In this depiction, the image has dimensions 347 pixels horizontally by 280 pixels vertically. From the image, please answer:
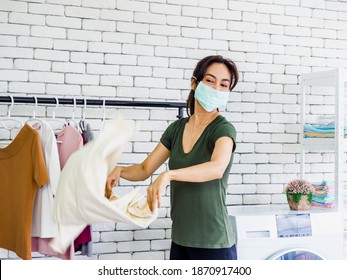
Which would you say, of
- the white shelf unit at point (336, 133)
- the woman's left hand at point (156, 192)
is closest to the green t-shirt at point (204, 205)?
the woman's left hand at point (156, 192)

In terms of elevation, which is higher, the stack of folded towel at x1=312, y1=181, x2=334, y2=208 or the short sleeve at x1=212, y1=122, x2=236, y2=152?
the short sleeve at x1=212, y1=122, x2=236, y2=152

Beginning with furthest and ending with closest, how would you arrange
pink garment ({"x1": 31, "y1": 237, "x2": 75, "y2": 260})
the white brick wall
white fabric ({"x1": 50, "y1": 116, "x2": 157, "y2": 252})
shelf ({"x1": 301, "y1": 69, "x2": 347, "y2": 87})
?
shelf ({"x1": 301, "y1": 69, "x2": 347, "y2": 87}), the white brick wall, pink garment ({"x1": 31, "y1": 237, "x2": 75, "y2": 260}), white fabric ({"x1": 50, "y1": 116, "x2": 157, "y2": 252})

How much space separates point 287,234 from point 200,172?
4.69 feet

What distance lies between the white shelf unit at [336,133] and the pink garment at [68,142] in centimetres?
162

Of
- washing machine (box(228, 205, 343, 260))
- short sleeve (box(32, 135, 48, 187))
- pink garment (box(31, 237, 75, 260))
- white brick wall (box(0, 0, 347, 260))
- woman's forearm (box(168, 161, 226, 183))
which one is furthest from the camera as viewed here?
white brick wall (box(0, 0, 347, 260))

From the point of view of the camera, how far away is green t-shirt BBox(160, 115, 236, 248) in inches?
82.4

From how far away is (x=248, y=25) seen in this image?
11.8 feet

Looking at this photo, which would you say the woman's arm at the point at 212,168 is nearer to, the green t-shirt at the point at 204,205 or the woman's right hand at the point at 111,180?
the green t-shirt at the point at 204,205

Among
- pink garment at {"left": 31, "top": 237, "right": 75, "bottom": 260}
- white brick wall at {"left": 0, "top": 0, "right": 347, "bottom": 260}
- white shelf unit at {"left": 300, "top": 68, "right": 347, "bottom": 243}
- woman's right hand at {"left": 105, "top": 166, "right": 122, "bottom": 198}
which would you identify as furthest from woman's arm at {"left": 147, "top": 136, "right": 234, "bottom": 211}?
white shelf unit at {"left": 300, "top": 68, "right": 347, "bottom": 243}

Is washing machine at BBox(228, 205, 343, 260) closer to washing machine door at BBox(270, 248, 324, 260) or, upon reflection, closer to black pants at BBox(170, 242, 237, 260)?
washing machine door at BBox(270, 248, 324, 260)

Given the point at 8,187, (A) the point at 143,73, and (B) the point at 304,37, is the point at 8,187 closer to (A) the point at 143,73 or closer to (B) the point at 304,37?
(A) the point at 143,73

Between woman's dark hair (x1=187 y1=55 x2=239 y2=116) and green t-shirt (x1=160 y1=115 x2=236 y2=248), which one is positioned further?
woman's dark hair (x1=187 y1=55 x2=239 y2=116)

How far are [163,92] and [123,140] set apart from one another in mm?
1934

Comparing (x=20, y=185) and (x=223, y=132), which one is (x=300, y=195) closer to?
(x=223, y=132)
